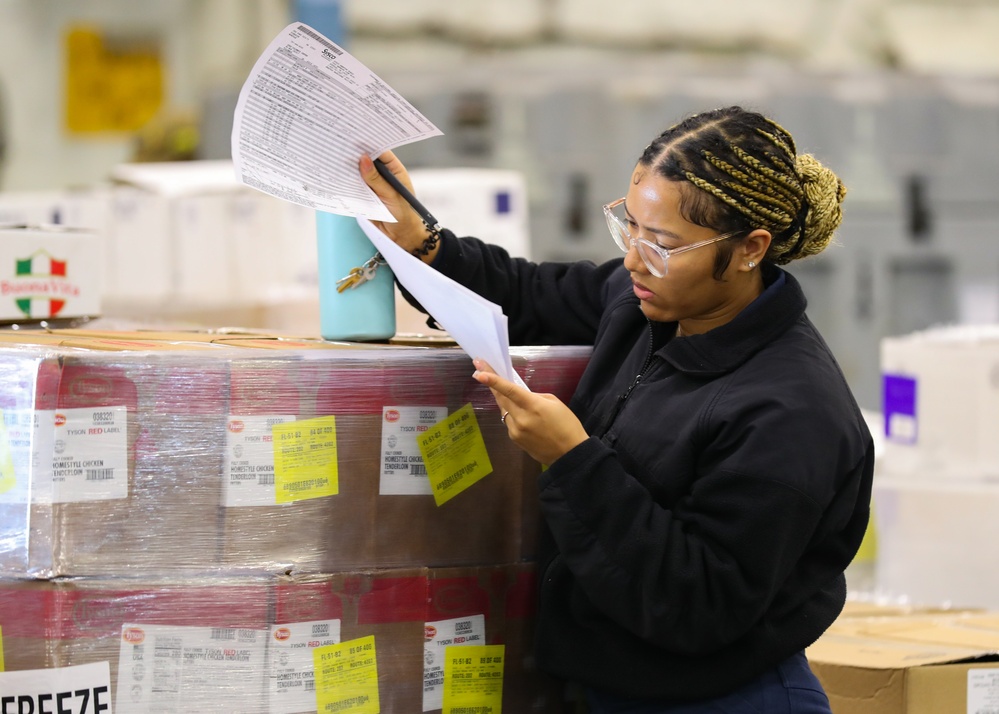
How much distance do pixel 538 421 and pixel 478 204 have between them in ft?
8.33

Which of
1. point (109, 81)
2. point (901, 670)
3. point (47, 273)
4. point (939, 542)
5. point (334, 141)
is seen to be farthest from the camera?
point (109, 81)

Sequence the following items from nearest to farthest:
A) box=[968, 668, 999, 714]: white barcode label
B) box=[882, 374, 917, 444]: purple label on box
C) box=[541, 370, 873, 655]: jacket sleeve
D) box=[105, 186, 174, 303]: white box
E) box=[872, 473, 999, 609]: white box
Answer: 1. box=[541, 370, 873, 655]: jacket sleeve
2. box=[968, 668, 999, 714]: white barcode label
3. box=[872, 473, 999, 609]: white box
4. box=[882, 374, 917, 444]: purple label on box
5. box=[105, 186, 174, 303]: white box

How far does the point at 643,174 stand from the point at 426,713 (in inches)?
31.5

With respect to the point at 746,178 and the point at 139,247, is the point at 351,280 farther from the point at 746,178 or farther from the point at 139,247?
the point at 139,247

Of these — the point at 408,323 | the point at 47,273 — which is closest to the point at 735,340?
the point at 47,273

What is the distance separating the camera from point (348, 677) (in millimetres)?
1464

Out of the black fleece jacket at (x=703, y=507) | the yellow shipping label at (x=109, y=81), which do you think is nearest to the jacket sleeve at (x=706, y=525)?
the black fleece jacket at (x=703, y=507)

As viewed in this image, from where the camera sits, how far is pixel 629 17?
546cm

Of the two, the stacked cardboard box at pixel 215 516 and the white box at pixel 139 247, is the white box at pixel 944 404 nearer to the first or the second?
the stacked cardboard box at pixel 215 516

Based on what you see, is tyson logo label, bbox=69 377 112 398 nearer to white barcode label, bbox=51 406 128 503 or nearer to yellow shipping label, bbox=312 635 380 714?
white barcode label, bbox=51 406 128 503

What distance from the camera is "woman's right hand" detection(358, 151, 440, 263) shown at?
1569 millimetres

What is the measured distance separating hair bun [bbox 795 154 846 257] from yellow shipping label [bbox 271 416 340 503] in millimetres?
687

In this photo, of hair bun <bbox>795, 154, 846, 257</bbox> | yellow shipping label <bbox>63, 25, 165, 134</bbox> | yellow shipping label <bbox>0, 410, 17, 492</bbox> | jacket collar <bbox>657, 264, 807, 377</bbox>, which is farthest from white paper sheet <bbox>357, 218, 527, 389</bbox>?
yellow shipping label <bbox>63, 25, 165, 134</bbox>

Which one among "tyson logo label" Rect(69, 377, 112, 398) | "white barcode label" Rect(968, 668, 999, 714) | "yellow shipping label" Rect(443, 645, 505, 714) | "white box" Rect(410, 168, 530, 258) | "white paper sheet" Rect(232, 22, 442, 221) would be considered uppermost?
"white box" Rect(410, 168, 530, 258)
